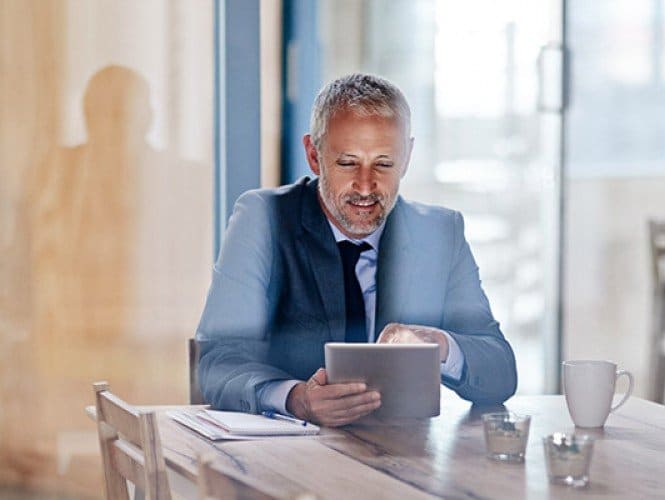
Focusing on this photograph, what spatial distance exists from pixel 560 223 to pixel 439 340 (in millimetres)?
2391

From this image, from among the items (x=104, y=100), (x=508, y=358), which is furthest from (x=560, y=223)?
(x=508, y=358)

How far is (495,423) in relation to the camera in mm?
1689

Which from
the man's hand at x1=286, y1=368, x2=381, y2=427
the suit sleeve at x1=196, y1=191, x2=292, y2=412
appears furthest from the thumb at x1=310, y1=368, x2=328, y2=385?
the suit sleeve at x1=196, y1=191, x2=292, y2=412

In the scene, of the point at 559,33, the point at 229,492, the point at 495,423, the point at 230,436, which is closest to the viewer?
the point at 229,492

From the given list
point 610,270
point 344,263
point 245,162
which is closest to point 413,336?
point 344,263

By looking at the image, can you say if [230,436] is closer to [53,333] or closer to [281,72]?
[53,333]

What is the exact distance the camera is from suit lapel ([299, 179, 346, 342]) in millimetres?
2340

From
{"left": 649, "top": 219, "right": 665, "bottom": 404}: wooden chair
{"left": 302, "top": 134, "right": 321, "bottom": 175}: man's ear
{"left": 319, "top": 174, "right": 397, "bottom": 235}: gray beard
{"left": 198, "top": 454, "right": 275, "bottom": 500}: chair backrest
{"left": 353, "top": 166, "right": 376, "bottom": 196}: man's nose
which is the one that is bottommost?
{"left": 649, "top": 219, "right": 665, "bottom": 404}: wooden chair

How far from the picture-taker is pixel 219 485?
1.10 metres

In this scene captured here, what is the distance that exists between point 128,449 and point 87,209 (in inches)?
86.9

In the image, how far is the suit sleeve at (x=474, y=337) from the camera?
2.20 metres

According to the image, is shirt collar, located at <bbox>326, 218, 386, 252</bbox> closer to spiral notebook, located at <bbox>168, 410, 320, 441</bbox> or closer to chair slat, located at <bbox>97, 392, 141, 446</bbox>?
spiral notebook, located at <bbox>168, 410, 320, 441</bbox>

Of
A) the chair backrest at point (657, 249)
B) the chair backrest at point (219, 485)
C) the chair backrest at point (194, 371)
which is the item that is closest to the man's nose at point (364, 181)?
the chair backrest at point (194, 371)

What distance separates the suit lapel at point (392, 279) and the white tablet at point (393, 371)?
0.38 meters
